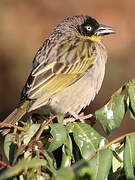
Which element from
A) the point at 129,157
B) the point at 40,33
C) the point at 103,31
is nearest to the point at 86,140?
the point at 129,157

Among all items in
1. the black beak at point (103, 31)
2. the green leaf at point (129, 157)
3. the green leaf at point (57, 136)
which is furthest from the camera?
the black beak at point (103, 31)

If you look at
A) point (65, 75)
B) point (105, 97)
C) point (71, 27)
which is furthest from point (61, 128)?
point (105, 97)

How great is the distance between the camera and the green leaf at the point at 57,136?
415 cm

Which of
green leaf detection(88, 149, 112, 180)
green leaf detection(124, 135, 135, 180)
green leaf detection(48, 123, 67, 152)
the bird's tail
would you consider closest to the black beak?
the bird's tail

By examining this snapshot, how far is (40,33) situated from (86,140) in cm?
997

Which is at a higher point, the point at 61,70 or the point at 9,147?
the point at 61,70

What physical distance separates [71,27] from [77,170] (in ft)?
13.4

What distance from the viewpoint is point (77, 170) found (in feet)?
9.73

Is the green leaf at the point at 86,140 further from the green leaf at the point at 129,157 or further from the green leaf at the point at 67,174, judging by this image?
the green leaf at the point at 67,174

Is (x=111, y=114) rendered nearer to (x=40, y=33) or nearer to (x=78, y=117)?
(x=78, y=117)

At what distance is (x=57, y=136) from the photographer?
13.7 feet

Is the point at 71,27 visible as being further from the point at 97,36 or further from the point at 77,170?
the point at 77,170

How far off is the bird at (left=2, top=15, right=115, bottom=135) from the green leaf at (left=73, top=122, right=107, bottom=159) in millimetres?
1198

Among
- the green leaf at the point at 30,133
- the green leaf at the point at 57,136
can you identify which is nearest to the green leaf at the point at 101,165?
the green leaf at the point at 57,136
